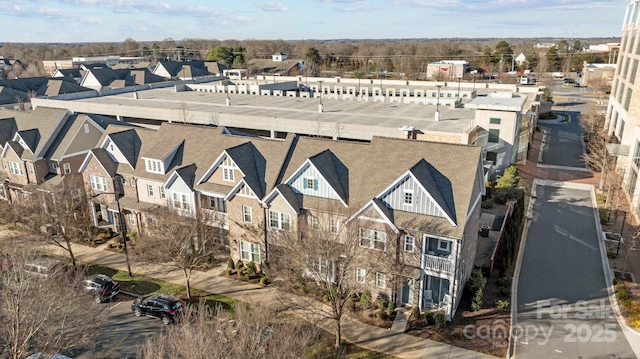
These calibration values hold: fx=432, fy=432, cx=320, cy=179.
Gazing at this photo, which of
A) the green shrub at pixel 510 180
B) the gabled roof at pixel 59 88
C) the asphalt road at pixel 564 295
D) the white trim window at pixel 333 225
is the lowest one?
the asphalt road at pixel 564 295

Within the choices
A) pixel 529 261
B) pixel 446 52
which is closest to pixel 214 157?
pixel 529 261

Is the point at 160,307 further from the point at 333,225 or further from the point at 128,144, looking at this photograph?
the point at 128,144

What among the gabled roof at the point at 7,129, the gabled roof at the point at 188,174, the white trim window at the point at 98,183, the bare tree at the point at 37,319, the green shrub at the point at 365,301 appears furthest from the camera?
the gabled roof at the point at 7,129

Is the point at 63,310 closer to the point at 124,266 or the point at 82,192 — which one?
the point at 124,266

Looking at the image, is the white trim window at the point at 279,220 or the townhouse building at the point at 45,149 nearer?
the white trim window at the point at 279,220

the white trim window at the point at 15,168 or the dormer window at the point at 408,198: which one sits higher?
the dormer window at the point at 408,198

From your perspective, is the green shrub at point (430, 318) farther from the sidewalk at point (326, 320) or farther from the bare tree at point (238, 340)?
the bare tree at point (238, 340)

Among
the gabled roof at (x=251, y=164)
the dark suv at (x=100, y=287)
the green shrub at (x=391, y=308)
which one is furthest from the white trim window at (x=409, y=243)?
the dark suv at (x=100, y=287)
